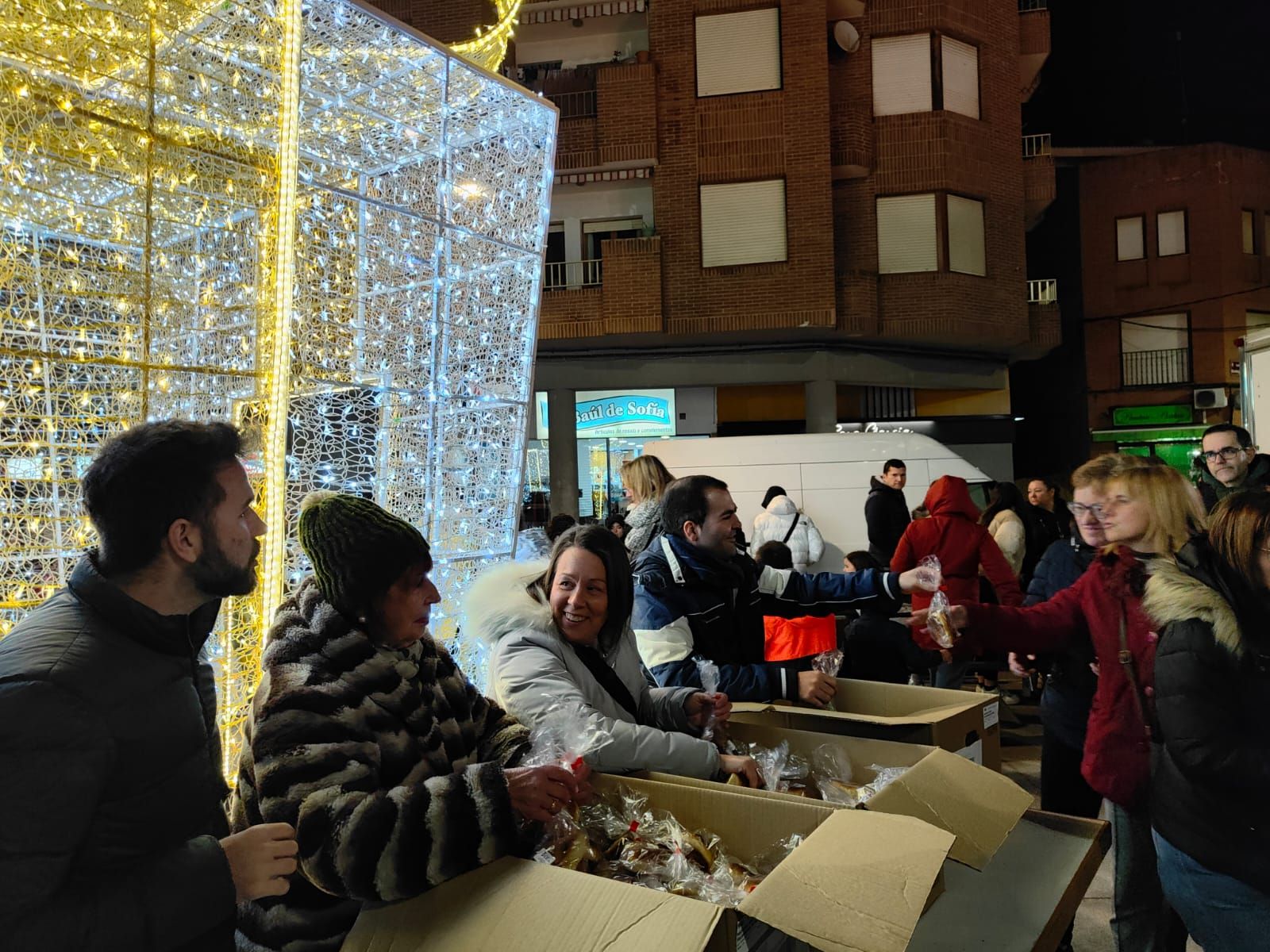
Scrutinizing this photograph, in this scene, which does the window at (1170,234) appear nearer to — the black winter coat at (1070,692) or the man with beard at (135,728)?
the black winter coat at (1070,692)

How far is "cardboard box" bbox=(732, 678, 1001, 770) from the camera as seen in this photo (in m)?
2.31

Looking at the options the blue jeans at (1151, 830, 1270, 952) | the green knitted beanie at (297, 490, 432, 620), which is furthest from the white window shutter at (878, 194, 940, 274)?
the green knitted beanie at (297, 490, 432, 620)

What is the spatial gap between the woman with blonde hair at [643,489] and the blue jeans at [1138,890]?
94.9 inches

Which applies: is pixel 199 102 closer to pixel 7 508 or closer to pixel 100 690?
pixel 7 508

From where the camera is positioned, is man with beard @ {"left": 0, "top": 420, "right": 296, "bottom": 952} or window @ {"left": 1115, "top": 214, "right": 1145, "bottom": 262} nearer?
man with beard @ {"left": 0, "top": 420, "right": 296, "bottom": 952}

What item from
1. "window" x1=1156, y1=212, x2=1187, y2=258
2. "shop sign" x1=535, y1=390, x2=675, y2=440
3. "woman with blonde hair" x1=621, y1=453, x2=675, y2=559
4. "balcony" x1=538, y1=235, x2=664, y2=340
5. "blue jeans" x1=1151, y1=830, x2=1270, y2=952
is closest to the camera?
"blue jeans" x1=1151, y1=830, x2=1270, y2=952

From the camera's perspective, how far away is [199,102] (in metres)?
2.39

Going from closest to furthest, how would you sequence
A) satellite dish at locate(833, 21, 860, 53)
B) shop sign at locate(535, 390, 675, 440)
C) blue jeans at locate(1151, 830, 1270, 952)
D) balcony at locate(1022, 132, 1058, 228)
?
blue jeans at locate(1151, 830, 1270, 952), satellite dish at locate(833, 21, 860, 53), shop sign at locate(535, 390, 675, 440), balcony at locate(1022, 132, 1058, 228)

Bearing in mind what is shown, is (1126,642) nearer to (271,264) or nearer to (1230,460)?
(271,264)

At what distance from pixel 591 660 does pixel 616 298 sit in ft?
37.7

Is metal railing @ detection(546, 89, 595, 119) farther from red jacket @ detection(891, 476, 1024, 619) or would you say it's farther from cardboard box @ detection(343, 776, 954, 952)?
cardboard box @ detection(343, 776, 954, 952)

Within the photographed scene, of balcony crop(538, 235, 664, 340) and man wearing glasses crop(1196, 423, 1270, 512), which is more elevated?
balcony crop(538, 235, 664, 340)

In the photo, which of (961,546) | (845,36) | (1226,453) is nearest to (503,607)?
(961,546)

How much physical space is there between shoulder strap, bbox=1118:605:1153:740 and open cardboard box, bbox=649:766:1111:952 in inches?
19.4
